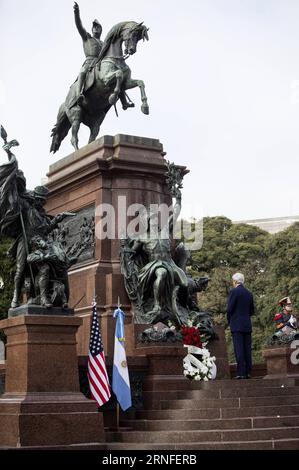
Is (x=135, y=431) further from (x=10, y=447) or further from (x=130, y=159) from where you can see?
(x=130, y=159)

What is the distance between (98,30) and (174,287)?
27.9 ft

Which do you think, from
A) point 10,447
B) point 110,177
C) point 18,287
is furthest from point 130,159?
point 10,447

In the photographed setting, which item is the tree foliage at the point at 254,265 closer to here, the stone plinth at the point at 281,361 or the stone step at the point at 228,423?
the stone plinth at the point at 281,361

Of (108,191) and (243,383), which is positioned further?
(108,191)

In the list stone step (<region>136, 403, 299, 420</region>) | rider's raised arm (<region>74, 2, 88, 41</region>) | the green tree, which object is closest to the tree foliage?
the green tree

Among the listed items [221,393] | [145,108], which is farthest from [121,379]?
[145,108]

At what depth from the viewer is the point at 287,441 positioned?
11711 mm

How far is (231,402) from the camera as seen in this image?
43.5ft

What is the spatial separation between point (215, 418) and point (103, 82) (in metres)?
10.5

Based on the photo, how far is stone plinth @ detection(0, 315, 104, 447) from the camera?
39.5 ft

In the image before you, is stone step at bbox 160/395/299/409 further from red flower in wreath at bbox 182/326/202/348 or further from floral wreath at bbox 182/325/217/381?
red flower in wreath at bbox 182/326/202/348

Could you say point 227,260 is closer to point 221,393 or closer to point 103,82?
A: point 103,82

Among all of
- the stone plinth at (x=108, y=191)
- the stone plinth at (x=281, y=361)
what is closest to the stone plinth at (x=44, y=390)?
the stone plinth at (x=108, y=191)

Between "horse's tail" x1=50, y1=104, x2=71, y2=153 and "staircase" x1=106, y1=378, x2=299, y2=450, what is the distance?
31.9ft
